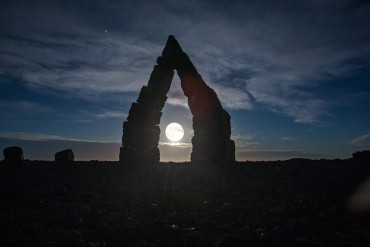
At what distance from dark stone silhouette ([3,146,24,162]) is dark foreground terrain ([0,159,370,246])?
4655 millimetres

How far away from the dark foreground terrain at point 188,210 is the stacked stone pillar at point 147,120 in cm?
605

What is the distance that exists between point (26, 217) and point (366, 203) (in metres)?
5.67

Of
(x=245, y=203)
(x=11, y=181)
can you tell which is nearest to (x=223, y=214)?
(x=245, y=203)

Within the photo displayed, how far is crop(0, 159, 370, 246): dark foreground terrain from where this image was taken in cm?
346

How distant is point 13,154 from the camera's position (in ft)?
40.3

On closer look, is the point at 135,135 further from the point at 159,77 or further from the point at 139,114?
the point at 159,77

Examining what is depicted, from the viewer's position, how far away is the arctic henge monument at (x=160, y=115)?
12172 millimetres

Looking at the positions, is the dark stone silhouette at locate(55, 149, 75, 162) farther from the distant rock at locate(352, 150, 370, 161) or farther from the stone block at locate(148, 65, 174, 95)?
the distant rock at locate(352, 150, 370, 161)

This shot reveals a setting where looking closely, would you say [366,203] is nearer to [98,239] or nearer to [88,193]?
[98,239]

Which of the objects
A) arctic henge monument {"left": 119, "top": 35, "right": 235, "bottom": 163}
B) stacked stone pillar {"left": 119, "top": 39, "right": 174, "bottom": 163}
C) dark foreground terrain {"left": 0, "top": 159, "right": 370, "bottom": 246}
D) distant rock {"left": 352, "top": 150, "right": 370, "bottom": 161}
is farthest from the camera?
stacked stone pillar {"left": 119, "top": 39, "right": 174, "bottom": 163}

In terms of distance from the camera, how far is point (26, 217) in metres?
4.31

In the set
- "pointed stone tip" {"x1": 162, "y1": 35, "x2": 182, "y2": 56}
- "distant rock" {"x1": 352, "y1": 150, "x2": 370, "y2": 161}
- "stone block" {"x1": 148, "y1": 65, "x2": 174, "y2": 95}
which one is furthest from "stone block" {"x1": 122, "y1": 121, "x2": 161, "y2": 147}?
"distant rock" {"x1": 352, "y1": 150, "x2": 370, "y2": 161}

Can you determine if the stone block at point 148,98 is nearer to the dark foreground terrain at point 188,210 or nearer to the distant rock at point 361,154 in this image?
the dark foreground terrain at point 188,210

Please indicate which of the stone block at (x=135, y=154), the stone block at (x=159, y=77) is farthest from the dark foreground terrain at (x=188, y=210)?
the stone block at (x=159, y=77)
